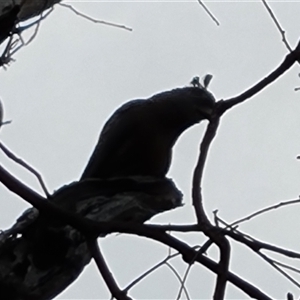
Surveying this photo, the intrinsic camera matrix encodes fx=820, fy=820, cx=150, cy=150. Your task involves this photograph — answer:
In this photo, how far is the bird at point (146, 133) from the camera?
1.42 metres

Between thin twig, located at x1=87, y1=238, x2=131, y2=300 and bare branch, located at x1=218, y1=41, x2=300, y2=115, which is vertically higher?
bare branch, located at x1=218, y1=41, x2=300, y2=115

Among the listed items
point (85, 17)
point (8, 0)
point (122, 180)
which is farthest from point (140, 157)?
point (85, 17)

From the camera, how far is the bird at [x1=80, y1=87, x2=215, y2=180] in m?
1.42

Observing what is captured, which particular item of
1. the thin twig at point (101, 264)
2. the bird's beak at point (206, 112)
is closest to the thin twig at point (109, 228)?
the thin twig at point (101, 264)

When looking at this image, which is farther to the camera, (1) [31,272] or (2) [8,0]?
(2) [8,0]

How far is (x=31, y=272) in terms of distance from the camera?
1.34 meters

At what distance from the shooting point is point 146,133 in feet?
4.69

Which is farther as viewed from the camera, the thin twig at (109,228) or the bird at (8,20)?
the bird at (8,20)

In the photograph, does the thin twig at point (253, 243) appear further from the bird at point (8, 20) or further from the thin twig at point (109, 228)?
the bird at point (8, 20)

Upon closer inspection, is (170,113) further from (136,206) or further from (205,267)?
(205,267)

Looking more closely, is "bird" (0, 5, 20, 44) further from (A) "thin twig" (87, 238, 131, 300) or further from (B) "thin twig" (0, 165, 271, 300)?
(A) "thin twig" (87, 238, 131, 300)

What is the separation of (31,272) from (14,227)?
0.10m

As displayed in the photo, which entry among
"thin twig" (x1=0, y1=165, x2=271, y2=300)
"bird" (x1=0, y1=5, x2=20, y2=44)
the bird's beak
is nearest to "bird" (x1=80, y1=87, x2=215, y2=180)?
the bird's beak

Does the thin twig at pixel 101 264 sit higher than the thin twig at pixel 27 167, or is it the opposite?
the thin twig at pixel 27 167
